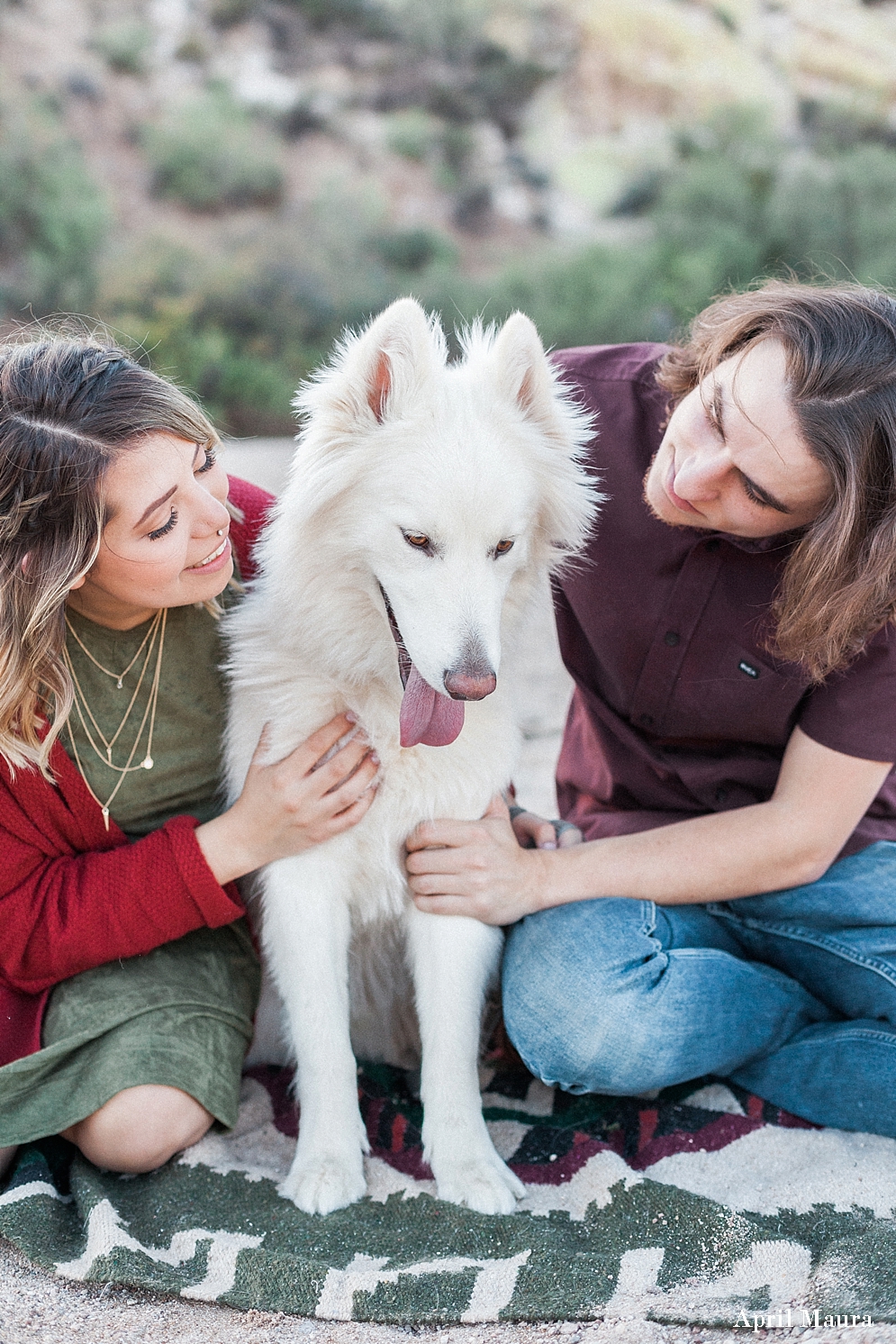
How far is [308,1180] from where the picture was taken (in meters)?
2.02

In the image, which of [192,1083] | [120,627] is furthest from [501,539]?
[192,1083]

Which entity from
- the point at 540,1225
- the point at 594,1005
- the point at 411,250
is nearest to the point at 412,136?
the point at 411,250

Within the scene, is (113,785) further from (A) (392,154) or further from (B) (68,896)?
(A) (392,154)

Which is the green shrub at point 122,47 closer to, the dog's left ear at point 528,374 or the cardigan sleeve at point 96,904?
the dog's left ear at point 528,374

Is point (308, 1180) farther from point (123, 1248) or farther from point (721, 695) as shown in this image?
point (721, 695)

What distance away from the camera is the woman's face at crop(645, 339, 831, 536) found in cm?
194

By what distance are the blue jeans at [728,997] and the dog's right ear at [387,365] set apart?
1.11m

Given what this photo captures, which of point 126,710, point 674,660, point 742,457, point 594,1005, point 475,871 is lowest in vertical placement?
point 594,1005

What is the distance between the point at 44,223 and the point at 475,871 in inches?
481

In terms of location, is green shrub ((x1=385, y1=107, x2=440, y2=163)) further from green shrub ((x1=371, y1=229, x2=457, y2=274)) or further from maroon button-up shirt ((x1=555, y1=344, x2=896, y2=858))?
maroon button-up shirt ((x1=555, y1=344, x2=896, y2=858))

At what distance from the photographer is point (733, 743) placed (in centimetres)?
246

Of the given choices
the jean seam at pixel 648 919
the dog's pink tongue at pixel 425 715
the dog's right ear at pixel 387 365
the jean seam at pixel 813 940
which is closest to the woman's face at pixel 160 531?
the dog's right ear at pixel 387 365

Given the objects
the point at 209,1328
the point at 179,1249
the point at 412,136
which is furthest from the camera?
the point at 412,136

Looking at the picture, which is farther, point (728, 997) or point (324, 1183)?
point (728, 997)
